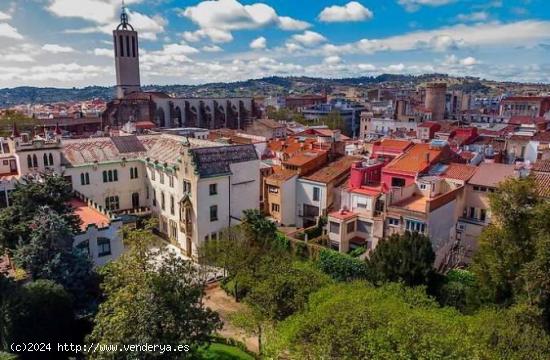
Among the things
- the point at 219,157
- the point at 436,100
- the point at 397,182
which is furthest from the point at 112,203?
the point at 436,100

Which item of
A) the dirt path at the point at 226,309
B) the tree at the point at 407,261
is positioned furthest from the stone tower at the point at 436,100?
the dirt path at the point at 226,309

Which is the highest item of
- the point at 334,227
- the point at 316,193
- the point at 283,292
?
the point at 316,193

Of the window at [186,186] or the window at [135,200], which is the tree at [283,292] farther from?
the window at [135,200]

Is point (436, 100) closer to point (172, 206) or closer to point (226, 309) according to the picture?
point (172, 206)

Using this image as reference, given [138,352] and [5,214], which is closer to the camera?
[138,352]

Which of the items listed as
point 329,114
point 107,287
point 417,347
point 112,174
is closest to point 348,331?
point 417,347

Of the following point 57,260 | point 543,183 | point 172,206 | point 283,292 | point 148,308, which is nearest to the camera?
point 148,308

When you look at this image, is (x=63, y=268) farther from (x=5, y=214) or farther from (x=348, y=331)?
(x=348, y=331)
